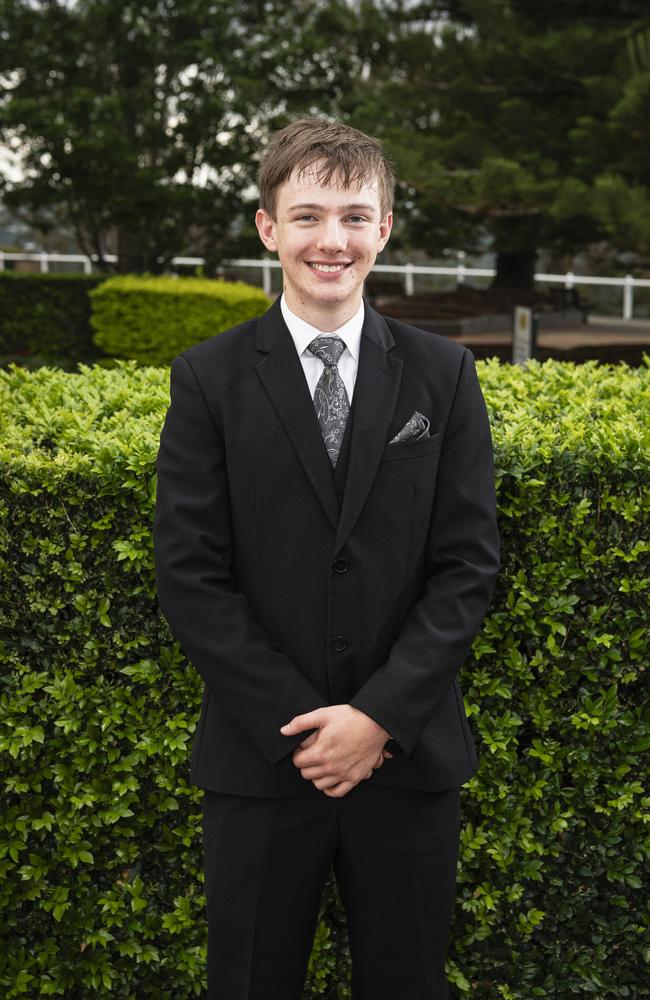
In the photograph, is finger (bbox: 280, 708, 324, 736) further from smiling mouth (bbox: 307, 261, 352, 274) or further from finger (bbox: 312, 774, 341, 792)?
smiling mouth (bbox: 307, 261, 352, 274)

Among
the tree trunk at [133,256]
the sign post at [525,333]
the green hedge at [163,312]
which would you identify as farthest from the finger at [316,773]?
the tree trunk at [133,256]

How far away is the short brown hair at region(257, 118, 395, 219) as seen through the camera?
2094mm

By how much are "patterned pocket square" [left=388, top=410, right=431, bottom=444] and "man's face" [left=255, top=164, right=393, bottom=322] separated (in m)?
0.29

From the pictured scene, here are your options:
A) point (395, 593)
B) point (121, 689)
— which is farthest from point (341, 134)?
point (121, 689)

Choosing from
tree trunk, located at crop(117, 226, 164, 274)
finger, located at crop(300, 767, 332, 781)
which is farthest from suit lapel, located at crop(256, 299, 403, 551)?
tree trunk, located at crop(117, 226, 164, 274)

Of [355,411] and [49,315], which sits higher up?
[355,411]

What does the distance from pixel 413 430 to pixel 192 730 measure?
3.54 ft

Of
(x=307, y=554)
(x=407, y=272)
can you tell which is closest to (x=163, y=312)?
(x=407, y=272)

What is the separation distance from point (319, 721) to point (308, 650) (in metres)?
0.17

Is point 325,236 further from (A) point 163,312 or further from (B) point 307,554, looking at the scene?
(A) point 163,312

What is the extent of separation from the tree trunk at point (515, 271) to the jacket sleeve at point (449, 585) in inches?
773

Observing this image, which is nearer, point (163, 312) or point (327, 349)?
point (327, 349)

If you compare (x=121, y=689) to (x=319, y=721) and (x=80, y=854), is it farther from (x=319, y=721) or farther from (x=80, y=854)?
(x=319, y=721)

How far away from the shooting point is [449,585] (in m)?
2.13
